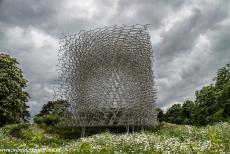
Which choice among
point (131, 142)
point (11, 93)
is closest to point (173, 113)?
point (11, 93)

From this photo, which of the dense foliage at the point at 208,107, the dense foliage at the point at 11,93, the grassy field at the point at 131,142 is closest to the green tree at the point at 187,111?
the dense foliage at the point at 208,107

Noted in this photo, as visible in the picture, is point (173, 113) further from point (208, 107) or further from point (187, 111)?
point (208, 107)

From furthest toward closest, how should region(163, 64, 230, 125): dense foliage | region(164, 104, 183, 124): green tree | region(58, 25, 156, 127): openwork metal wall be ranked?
region(164, 104, 183, 124): green tree
region(163, 64, 230, 125): dense foliage
region(58, 25, 156, 127): openwork metal wall

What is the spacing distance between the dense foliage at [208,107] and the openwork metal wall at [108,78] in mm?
14022

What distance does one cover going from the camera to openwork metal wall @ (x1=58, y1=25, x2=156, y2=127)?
120ft

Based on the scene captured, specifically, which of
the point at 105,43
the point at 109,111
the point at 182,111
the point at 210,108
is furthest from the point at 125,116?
the point at 182,111

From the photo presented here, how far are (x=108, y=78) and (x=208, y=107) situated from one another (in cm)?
2057

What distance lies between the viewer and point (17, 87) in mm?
47219

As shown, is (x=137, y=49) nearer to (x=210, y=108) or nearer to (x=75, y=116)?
(x=75, y=116)

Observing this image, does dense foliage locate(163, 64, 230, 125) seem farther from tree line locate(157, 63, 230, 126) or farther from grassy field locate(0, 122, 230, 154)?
grassy field locate(0, 122, 230, 154)

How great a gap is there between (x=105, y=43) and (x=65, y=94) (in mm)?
5709

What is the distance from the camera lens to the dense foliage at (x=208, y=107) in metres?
49.7

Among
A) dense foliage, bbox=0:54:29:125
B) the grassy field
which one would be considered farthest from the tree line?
dense foliage, bbox=0:54:29:125

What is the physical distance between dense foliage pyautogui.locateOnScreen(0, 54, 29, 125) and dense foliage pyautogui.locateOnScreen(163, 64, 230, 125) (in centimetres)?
2085
